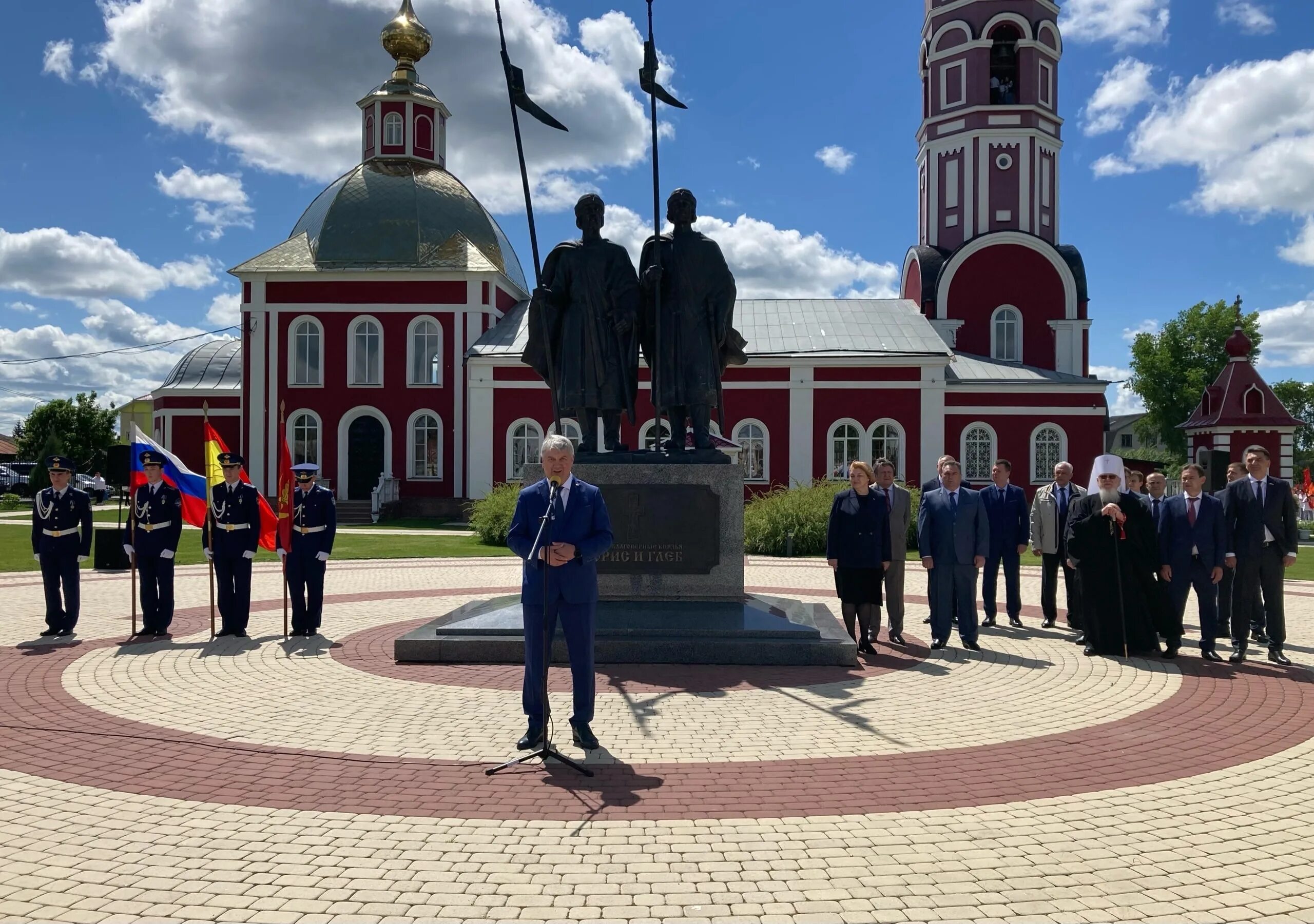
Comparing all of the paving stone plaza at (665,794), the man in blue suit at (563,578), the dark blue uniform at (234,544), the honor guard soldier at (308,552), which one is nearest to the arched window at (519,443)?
the honor guard soldier at (308,552)

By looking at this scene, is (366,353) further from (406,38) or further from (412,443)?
(406,38)

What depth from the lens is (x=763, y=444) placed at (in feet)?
104

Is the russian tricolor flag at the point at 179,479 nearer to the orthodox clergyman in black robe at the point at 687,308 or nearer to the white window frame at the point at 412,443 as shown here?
the orthodox clergyman in black robe at the point at 687,308

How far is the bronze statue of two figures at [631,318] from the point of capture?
28.8ft

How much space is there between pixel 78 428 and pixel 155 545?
185 feet

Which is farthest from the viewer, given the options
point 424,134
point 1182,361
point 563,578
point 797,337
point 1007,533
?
point 1182,361

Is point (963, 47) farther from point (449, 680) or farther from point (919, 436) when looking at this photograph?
point (449, 680)

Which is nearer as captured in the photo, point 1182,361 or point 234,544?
point 234,544

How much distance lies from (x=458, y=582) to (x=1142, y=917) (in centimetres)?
1177

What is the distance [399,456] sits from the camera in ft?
110

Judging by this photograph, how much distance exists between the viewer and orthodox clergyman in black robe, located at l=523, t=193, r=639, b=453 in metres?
8.77

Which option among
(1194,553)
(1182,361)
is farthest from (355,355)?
(1182,361)

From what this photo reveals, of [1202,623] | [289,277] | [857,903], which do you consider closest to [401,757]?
[857,903]

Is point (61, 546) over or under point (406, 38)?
under
